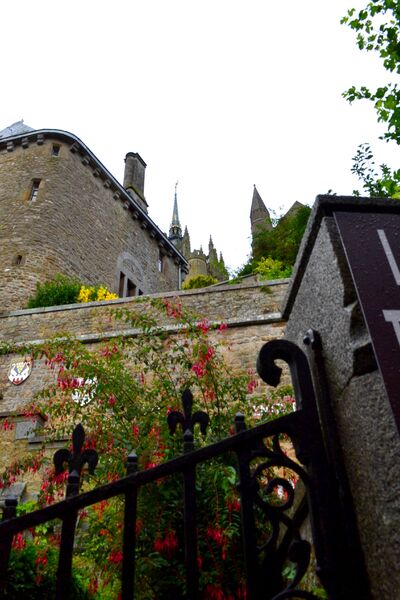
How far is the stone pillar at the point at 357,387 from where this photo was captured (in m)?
1.38

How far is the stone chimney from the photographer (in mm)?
23062

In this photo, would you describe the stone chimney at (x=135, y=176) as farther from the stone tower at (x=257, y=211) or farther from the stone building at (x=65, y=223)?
the stone tower at (x=257, y=211)

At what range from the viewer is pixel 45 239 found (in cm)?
1595

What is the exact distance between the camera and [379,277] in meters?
1.68

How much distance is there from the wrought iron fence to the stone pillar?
65 millimetres

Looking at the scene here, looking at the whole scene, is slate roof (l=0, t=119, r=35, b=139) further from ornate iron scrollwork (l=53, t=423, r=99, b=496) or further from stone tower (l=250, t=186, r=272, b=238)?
stone tower (l=250, t=186, r=272, b=238)

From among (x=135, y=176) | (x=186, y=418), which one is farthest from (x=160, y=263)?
(x=186, y=418)

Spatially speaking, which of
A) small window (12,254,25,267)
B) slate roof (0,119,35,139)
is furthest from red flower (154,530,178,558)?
slate roof (0,119,35,139)

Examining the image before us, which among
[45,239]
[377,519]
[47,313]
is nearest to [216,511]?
[377,519]

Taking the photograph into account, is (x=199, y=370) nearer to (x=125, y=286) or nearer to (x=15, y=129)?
(x=125, y=286)

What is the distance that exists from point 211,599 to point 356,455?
100 inches

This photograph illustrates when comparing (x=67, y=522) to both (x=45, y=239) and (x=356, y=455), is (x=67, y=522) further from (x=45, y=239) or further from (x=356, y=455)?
(x=45, y=239)

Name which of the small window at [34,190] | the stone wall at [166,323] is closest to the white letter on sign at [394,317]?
the stone wall at [166,323]

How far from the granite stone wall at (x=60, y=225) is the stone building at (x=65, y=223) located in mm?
28
